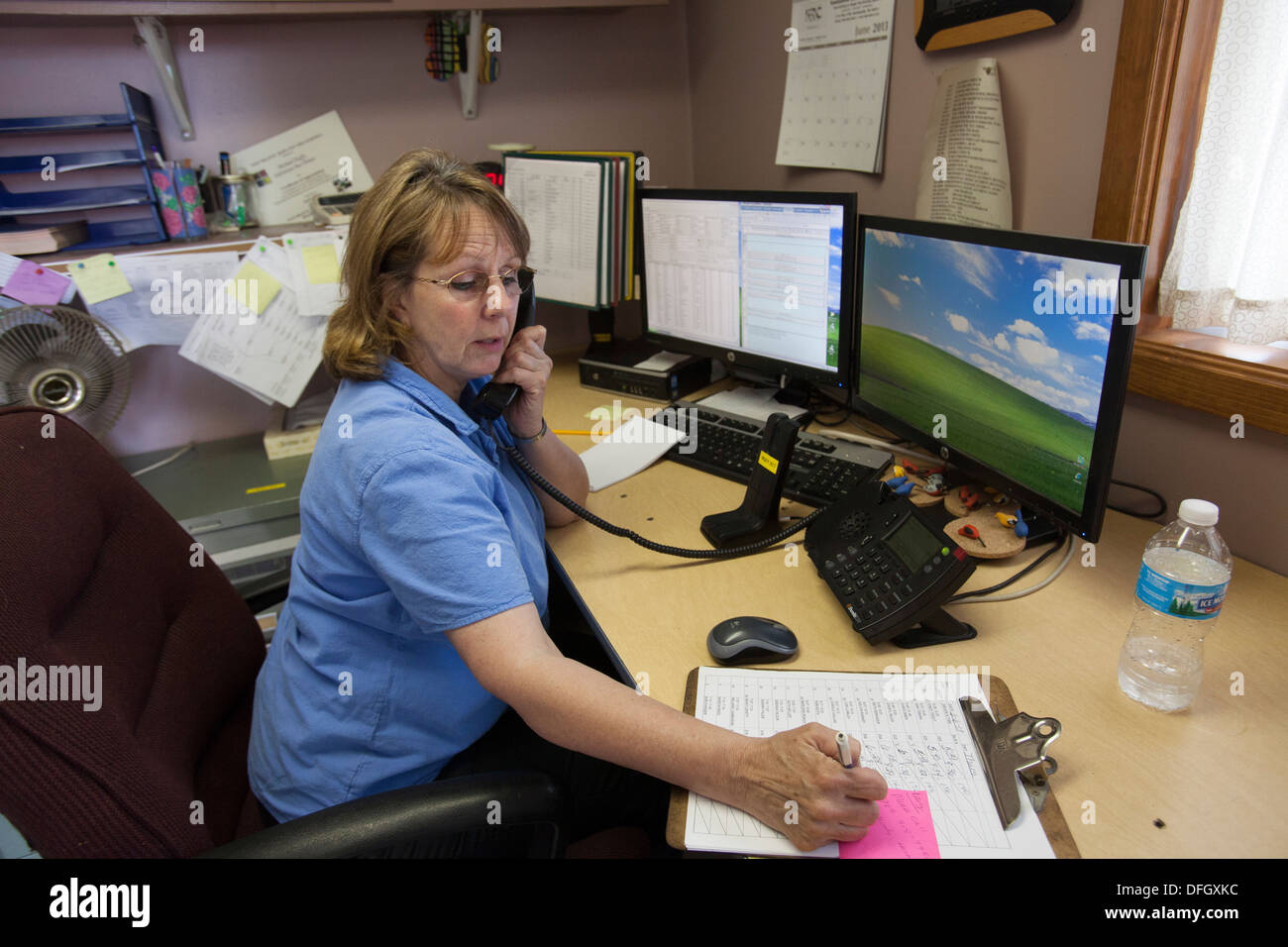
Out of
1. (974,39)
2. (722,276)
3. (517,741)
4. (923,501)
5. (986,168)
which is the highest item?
(974,39)

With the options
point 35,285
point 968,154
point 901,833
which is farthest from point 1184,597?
point 35,285

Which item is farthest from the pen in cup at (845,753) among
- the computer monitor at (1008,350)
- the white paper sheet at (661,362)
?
the white paper sheet at (661,362)

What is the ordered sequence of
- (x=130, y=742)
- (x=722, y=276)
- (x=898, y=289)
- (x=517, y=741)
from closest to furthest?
(x=130, y=742)
(x=517, y=741)
(x=898, y=289)
(x=722, y=276)

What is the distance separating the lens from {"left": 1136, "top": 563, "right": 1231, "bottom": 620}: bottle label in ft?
2.49

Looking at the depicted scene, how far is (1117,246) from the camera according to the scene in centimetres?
84

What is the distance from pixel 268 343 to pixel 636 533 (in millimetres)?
1061

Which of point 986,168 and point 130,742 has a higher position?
point 986,168

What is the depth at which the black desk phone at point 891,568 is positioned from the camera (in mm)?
887

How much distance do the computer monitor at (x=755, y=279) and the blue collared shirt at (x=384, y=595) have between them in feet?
2.30

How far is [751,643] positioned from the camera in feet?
2.92

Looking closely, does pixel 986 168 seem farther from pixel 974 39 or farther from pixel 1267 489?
pixel 1267 489
